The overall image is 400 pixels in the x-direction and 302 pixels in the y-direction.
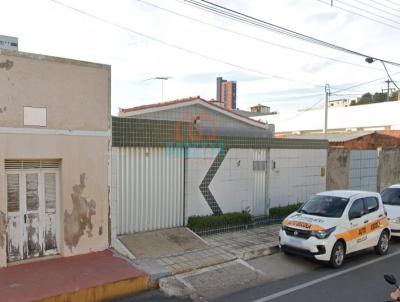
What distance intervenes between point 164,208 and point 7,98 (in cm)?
485

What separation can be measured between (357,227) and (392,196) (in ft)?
13.8

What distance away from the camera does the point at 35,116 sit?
798 centimetres

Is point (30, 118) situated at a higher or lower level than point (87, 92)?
lower

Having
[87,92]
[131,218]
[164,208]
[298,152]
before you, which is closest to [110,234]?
[131,218]

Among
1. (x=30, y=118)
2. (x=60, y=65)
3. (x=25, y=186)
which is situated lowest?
(x=25, y=186)

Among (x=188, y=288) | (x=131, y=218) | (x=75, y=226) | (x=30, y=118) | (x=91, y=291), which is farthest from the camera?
(x=131, y=218)

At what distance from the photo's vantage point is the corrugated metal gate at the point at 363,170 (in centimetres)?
1692

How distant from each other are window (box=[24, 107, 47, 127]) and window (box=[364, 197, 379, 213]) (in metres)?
8.19

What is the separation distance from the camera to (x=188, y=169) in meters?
10.8

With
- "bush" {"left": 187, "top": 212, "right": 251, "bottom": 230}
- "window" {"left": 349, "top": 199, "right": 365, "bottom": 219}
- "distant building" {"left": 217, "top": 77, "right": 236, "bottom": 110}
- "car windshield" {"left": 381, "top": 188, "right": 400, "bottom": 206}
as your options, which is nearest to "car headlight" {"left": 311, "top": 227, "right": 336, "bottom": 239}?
"window" {"left": 349, "top": 199, "right": 365, "bottom": 219}

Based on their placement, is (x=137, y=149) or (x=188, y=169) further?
(x=188, y=169)

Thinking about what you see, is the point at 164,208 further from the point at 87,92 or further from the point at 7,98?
the point at 7,98

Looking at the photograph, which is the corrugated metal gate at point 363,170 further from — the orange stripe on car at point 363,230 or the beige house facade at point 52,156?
the beige house facade at point 52,156

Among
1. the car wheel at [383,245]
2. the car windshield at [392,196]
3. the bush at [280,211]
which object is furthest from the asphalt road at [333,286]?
the bush at [280,211]
